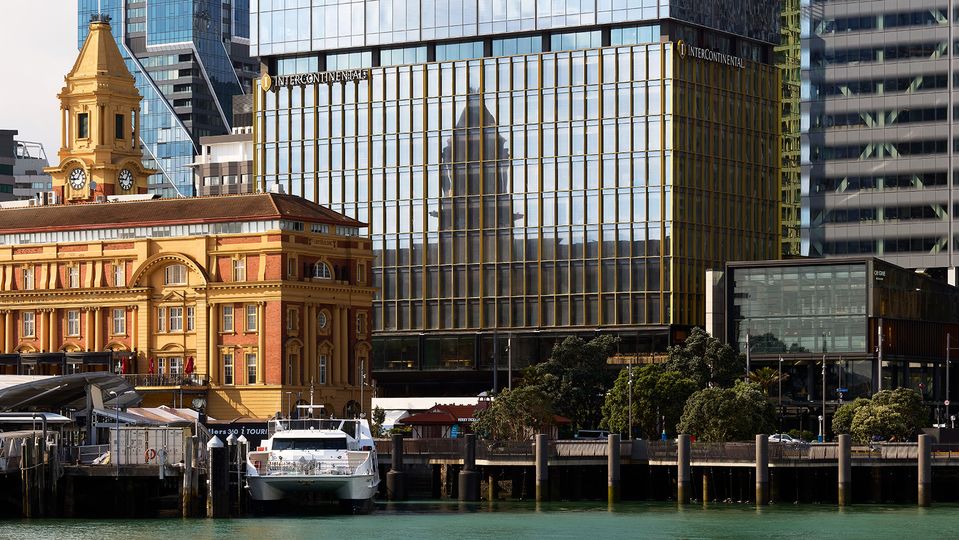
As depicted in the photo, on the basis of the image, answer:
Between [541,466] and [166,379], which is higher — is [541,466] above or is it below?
below

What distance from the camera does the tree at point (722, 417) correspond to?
146500mm

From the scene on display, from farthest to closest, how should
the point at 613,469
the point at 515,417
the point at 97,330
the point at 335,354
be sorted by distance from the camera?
the point at 335,354
the point at 97,330
the point at 515,417
the point at 613,469

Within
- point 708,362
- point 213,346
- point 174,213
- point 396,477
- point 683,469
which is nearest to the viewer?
point 683,469

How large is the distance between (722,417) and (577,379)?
4240cm

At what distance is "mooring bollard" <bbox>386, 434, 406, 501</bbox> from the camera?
449 feet

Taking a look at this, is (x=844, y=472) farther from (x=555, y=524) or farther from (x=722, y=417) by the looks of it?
(x=722, y=417)

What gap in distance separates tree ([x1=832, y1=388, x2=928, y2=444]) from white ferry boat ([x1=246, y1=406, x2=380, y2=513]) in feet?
139

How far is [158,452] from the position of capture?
4345 inches

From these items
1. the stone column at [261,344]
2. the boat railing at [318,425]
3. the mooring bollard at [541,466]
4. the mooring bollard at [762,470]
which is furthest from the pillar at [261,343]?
the mooring bollard at [762,470]

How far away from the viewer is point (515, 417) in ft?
518

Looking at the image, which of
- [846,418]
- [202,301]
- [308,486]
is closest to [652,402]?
[846,418]

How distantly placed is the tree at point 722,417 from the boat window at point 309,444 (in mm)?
36108

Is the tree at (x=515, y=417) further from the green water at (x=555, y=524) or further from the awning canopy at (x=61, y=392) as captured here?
the awning canopy at (x=61, y=392)

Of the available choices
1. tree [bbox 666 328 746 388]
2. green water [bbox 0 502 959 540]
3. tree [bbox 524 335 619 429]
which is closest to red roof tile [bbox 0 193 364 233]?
tree [bbox 524 335 619 429]
